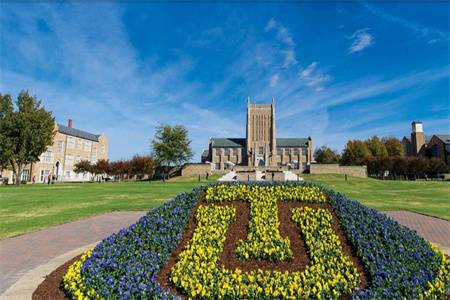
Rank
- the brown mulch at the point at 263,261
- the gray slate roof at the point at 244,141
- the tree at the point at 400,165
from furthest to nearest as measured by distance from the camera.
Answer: the gray slate roof at the point at 244,141 < the tree at the point at 400,165 < the brown mulch at the point at 263,261

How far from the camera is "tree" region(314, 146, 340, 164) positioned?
84.5 meters

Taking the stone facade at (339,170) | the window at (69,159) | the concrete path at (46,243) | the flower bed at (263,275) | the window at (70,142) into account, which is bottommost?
the concrete path at (46,243)

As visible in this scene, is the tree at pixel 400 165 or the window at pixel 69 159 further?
the window at pixel 69 159

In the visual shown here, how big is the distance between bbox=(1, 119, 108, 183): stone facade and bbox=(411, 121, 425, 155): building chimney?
9377 cm

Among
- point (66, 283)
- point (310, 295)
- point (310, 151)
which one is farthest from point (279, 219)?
point (310, 151)

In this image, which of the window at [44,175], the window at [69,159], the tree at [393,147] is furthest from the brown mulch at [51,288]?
the tree at [393,147]

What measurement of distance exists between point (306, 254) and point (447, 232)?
748 centimetres

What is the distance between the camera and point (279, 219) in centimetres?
664

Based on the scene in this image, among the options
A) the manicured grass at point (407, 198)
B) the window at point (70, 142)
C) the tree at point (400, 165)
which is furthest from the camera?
the window at point (70, 142)

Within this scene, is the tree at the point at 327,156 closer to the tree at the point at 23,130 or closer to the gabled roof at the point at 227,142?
the gabled roof at the point at 227,142

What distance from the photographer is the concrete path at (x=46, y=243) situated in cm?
598

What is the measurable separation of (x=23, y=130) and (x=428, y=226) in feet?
149

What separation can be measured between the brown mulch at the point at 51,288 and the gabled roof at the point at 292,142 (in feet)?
254

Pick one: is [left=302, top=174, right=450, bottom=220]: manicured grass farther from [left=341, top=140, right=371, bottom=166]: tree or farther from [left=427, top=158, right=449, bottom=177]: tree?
[left=341, top=140, right=371, bottom=166]: tree
